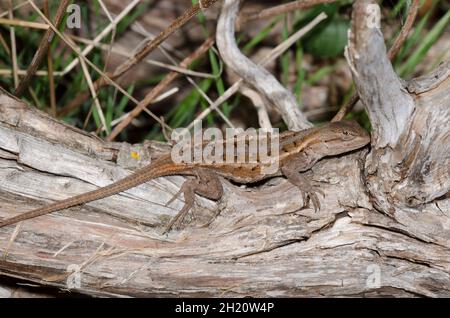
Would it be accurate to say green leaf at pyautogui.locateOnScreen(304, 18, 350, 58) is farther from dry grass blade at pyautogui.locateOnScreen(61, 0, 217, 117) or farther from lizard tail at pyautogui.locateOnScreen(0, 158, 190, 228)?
lizard tail at pyautogui.locateOnScreen(0, 158, 190, 228)

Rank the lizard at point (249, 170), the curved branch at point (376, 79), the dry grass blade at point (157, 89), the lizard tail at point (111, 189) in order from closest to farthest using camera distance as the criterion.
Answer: the curved branch at point (376, 79)
the lizard tail at point (111, 189)
the lizard at point (249, 170)
the dry grass blade at point (157, 89)

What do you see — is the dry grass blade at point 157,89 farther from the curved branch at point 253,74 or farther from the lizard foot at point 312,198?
the lizard foot at point 312,198

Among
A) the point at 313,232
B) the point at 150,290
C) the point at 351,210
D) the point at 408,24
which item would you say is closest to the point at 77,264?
the point at 150,290

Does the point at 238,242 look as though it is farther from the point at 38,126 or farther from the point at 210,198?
the point at 38,126

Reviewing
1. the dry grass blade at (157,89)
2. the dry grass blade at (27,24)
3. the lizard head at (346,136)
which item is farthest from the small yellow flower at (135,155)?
the lizard head at (346,136)

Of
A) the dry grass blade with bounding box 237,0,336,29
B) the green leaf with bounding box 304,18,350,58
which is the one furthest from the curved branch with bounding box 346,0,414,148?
the green leaf with bounding box 304,18,350,58
